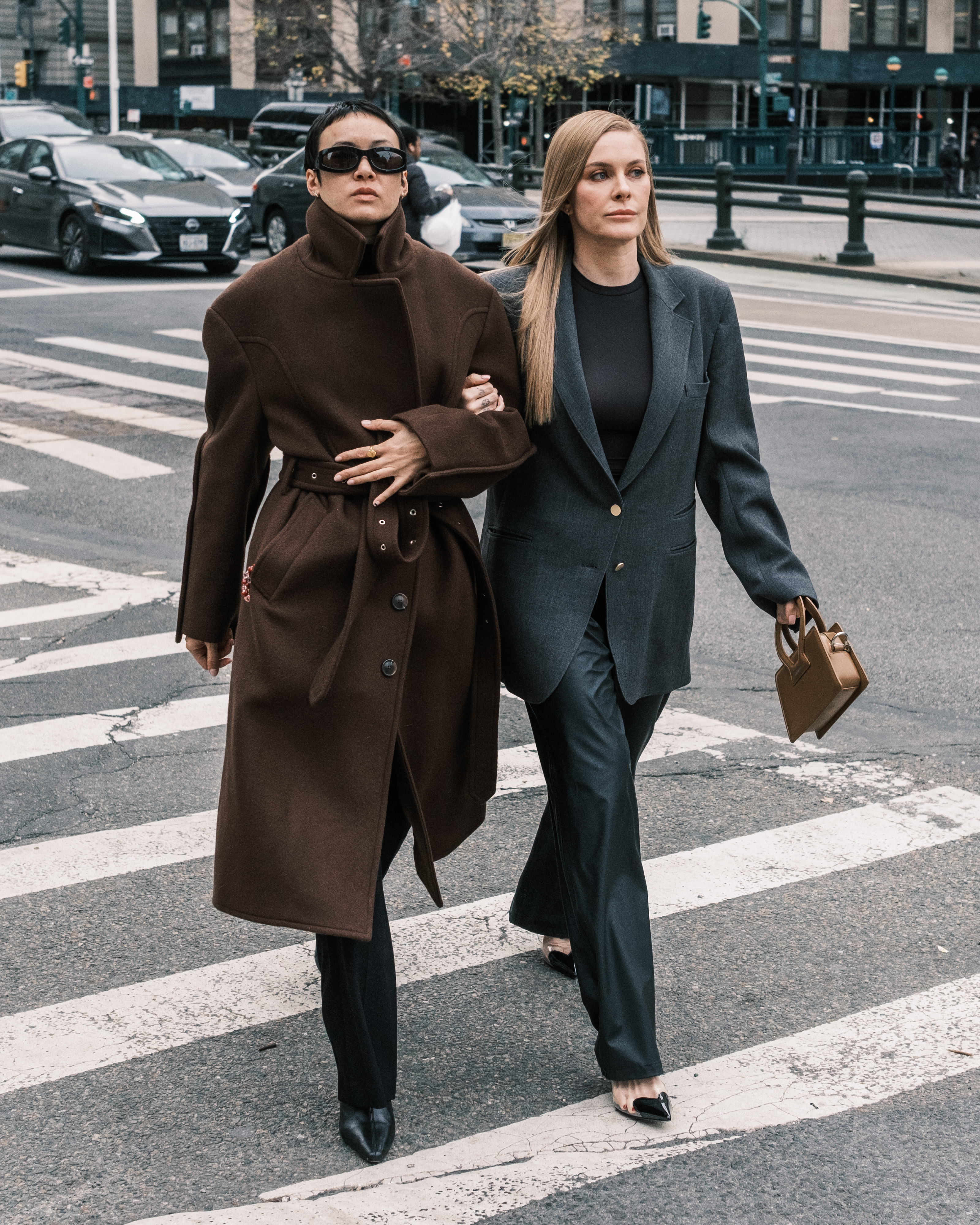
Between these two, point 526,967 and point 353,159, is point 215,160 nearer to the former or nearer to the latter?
point 526,967

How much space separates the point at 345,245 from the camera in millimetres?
3115

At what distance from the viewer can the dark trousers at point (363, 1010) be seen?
128 inches

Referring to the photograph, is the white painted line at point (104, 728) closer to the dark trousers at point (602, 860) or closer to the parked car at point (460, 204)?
the dark trousers at point (602, 860)

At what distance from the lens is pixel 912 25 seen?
A: 6106cm

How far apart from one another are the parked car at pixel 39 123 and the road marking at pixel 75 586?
2013 cm

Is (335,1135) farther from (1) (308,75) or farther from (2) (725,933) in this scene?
(1) (308,75)

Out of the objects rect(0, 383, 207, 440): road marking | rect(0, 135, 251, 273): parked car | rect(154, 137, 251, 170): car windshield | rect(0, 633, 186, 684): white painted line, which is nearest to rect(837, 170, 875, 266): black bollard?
rect(0, 135, 251, 273): parked car

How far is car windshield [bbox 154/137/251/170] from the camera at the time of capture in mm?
25188

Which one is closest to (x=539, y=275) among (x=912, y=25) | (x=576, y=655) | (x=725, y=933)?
(x=576, y=655)

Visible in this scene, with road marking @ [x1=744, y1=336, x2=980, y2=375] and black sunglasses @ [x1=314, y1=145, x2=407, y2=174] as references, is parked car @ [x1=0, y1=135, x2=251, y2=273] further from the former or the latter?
black sunglasses @ [x1=314, y1=145, x2=407, y2=174]

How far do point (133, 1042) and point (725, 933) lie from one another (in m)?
1.53

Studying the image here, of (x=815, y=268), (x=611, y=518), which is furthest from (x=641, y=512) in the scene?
(x=815, y=268)

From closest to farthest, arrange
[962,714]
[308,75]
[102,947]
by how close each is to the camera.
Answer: [102,947] < [962,714] < [308,75]

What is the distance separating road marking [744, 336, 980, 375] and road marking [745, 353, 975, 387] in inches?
14.2
